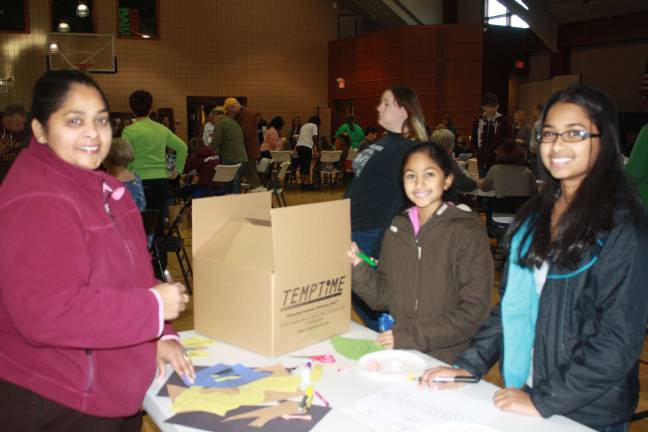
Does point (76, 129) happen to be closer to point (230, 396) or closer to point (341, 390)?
point (230, 396)

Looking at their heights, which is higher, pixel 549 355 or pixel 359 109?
pixel 359 109

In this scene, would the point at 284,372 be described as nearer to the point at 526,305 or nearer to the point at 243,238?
the point at 243,238

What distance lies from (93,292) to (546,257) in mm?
979

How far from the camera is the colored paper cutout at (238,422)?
116 cm

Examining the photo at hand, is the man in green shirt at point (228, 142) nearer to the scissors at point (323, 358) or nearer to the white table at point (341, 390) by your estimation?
the white table at point (341, 390)

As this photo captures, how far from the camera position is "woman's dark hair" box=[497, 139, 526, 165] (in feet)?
16.1

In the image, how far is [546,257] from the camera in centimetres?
131

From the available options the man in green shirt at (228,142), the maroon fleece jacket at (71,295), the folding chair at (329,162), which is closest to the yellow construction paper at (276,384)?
the maroon fleece jacket at (71,295)

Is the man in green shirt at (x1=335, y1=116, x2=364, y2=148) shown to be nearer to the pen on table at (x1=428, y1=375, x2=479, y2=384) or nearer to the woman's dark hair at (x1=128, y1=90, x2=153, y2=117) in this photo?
the woman's dark hair at (x1=128, y1=90, x2=153, y2=117)

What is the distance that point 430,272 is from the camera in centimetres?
179

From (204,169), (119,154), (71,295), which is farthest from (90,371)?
(204,169)

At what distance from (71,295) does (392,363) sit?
0.81 meters

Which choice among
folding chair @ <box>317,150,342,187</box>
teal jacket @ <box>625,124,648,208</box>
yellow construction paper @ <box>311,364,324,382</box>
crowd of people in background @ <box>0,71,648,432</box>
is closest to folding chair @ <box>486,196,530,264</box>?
teal jacket @ <box>625,124,648,208</box>

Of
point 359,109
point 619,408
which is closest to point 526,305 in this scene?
point 619,408
